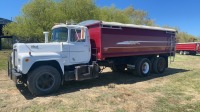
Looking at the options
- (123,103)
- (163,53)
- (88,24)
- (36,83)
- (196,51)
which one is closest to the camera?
(123,103)

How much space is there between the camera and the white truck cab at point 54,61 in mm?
8188

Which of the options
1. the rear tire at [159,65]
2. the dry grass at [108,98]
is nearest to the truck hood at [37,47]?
the dry grass at [108,98]

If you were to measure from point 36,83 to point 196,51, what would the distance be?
33.4 metres

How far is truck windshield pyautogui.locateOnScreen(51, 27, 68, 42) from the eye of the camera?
9.38 m

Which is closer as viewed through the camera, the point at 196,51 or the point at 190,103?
the point at 190,103

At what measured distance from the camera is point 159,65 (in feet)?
45.0

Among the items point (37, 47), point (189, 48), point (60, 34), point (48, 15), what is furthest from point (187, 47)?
point (37, 47)

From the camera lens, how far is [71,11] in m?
28.4

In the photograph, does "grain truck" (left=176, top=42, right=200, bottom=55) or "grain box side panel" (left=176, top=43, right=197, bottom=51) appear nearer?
"grain truck" (left=176, top=42, right=200, bottom=55)

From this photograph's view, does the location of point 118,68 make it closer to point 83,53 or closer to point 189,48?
point 83,53

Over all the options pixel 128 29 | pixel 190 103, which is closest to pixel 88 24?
pixel 128 29

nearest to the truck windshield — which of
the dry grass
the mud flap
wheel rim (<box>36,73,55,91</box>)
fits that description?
the mud flap

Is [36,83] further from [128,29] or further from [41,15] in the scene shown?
[41,15]

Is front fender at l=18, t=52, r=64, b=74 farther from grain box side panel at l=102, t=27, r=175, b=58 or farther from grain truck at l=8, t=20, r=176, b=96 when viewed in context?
grain box side panel at l=102, t=27, r=175, b=58
